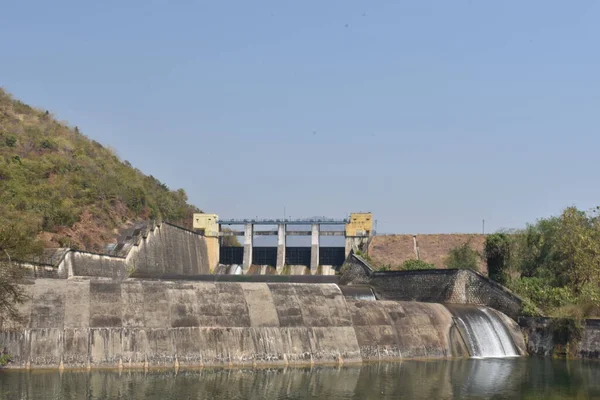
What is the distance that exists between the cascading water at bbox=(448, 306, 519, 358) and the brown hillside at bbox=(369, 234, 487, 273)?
27771 millimetres

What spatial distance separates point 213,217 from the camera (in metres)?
89.4

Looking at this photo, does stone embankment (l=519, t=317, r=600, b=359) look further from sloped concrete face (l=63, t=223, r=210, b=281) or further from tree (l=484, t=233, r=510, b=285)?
sloped concrete face (l=63, t=223, r=210, b=281)

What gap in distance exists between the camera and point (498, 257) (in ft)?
184

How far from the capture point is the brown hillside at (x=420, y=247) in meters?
75.2

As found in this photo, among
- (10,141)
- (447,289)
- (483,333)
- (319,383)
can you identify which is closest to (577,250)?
(447,289)

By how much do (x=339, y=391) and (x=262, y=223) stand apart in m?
59.5

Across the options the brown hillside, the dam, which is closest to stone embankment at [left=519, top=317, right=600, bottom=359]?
the dam

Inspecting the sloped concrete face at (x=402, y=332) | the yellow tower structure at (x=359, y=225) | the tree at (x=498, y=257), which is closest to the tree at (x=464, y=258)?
the tree at (x=498, y=257)

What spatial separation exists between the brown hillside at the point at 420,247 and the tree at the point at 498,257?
52.8 ft

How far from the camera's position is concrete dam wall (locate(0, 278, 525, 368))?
31.7 meters

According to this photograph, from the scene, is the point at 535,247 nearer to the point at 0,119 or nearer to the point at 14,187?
the point at 14,187

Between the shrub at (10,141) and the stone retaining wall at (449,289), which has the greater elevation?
the shrub at (10,141)

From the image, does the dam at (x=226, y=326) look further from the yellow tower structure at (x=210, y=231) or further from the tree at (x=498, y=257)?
the yellow tower structure at (x=210, y=231)

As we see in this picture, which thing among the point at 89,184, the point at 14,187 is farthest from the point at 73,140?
the point at 14,187
